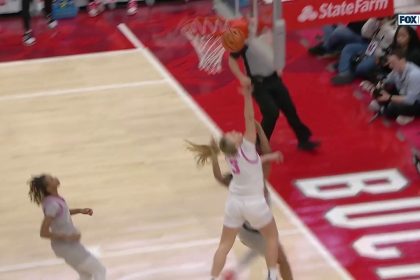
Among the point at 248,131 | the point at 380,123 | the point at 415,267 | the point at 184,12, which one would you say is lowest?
the point at 184,12

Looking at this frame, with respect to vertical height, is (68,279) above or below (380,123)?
above

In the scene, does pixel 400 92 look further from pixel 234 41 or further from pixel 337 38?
pixel 234 41

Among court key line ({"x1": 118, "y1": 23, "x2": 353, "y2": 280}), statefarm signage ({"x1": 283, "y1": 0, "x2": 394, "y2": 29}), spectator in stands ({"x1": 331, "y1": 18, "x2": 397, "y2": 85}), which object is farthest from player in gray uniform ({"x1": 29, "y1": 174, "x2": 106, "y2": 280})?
spectator in stands ({"x1": 331, "y1": 18, "x2": 397, "y2": 85})

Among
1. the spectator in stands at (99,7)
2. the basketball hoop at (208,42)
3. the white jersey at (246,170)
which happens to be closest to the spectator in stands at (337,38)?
the basketball hoop at (208,42)

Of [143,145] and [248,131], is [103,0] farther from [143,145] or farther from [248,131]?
[248,131]

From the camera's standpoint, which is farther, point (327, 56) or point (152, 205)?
point (327, 56)

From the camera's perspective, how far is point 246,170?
6.56 metres

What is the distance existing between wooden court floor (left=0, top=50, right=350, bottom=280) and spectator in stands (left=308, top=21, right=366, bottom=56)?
2.18 metres

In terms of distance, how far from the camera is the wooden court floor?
7898 mm

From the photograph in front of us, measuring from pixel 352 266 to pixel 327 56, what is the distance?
5386 millimetres

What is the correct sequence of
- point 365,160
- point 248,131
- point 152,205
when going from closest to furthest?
point 248,131, point 152,205, point 365,160

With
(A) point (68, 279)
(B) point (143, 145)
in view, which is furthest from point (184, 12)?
(A) point (68, 279)

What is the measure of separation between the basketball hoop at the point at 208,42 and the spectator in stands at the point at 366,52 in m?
1.57

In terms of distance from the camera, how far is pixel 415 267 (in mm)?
7629
